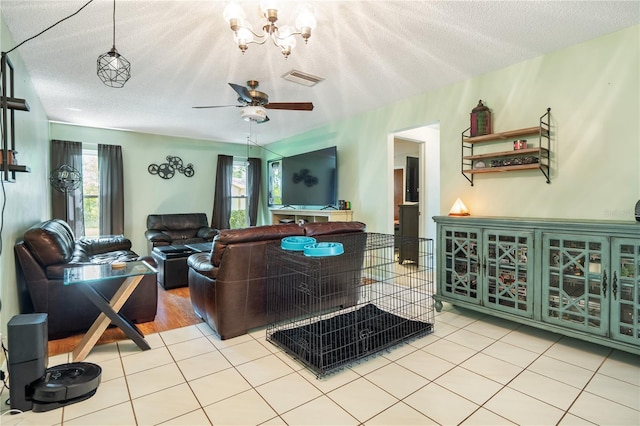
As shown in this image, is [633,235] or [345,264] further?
[345,264]

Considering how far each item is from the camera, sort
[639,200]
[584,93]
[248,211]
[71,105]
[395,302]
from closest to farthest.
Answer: [639,200] → [584,93] → [395,302] → [71,105] → [248,211]

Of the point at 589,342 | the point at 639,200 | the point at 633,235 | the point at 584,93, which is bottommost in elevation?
the point at 589,342

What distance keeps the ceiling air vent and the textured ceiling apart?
2.7 inches

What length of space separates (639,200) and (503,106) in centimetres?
145

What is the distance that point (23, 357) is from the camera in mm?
1725

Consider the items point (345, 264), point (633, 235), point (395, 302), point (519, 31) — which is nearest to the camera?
point (633, 235)

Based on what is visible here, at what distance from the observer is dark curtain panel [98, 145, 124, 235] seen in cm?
570

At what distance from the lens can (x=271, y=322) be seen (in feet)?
9.38

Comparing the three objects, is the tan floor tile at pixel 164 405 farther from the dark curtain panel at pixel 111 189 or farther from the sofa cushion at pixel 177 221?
the dark curtain panel at pixel 111 189

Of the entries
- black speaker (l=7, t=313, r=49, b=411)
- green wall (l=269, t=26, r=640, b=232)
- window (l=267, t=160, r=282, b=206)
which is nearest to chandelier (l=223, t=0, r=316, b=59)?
black speaker (l=7, t=313, r=49, b=411)

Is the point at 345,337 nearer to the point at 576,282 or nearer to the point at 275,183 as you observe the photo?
the point at 576,282

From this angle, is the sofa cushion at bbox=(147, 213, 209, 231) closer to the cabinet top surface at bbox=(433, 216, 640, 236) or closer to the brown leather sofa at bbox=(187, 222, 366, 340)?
the brown leather sofa at bbox=(187, 222, 366, 340)

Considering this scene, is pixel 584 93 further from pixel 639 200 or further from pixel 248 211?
pixel 248 211

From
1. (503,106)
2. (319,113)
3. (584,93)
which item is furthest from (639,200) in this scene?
(319,113)
